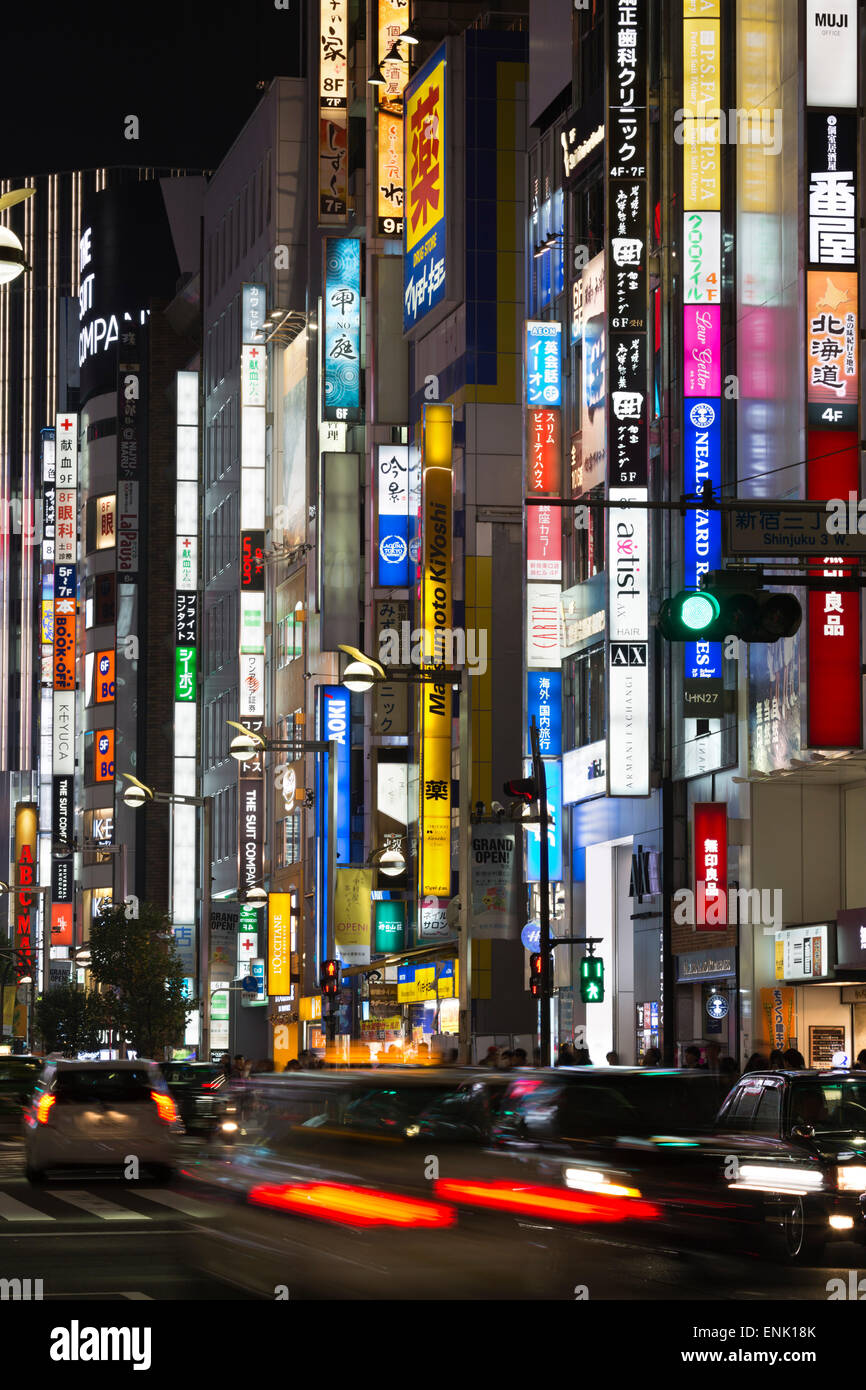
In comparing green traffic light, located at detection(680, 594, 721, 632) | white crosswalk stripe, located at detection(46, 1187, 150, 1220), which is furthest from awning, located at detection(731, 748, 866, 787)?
green traffic light, located at detection(680, 594, 721, 632)

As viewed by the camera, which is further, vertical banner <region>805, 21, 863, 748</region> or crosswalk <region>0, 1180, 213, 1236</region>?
vertical banner <region>805, 21, 863, 748</region>

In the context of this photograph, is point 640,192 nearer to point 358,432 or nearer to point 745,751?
point 745,751

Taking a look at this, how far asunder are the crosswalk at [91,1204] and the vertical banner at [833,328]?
496 inches

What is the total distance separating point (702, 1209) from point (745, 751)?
2486 centimetres

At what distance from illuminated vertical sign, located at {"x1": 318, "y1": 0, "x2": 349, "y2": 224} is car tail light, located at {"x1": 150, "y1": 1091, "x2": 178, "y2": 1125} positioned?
47.6 m

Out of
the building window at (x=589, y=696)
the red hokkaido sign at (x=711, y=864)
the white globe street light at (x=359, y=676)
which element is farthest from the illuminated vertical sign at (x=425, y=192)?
the white globe street light at (x=359, y=676)

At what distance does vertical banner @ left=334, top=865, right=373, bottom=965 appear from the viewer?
191ft

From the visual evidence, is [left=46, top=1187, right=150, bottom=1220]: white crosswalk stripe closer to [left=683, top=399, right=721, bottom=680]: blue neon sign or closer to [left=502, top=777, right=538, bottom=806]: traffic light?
[left=502, top=777, right=538, bottom=806]: traffic light

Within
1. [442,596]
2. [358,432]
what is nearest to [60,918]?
[358,432]

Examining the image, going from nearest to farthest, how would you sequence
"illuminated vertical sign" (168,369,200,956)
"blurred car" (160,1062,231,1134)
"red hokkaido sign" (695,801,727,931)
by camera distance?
"blurred car" (160,1062,231,1134)
"red hokkaido sign" (695,801,727,931)
"illuminated vertical sign" (168,369,200,956)

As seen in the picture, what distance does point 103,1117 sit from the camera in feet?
87.5

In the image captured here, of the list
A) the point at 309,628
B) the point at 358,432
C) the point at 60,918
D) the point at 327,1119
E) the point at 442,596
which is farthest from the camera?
the point at 60,918

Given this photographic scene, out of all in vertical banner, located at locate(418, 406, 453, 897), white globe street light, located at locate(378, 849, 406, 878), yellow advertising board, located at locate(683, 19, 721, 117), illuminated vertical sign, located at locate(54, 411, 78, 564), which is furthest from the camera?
illuminated vertical sign, located at locate(54, 411, 78, 564)

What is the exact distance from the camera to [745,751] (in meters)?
37.5
